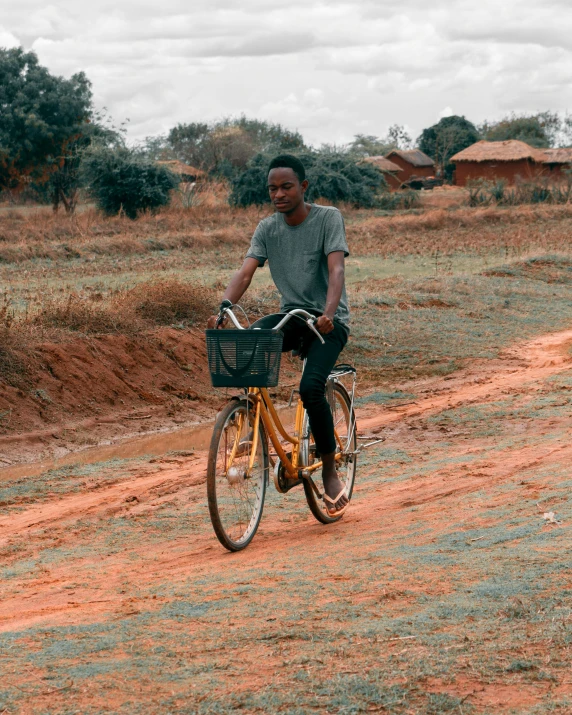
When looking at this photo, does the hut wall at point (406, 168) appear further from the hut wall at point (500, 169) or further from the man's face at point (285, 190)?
the man's face at point (285, 190)

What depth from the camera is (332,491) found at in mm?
5848

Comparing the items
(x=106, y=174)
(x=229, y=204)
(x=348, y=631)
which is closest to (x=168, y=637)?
(x=348, y=631)

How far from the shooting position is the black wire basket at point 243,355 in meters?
4.84

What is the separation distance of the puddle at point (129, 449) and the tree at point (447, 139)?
204 ft

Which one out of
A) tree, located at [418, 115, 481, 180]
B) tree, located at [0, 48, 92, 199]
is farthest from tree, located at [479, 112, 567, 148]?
tree, located at [0, 48, 92, 199]

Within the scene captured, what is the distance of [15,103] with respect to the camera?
42125 mm

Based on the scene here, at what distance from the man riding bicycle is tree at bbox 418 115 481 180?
65963 mm

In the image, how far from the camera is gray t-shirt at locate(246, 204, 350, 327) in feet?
17.7

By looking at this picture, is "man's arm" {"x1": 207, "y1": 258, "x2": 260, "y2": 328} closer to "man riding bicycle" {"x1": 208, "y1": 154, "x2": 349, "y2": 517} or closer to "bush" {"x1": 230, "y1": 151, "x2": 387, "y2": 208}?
"man riding bicycle" {"x1": 208, "y1": 154, "x2": 349, "y2": 517}

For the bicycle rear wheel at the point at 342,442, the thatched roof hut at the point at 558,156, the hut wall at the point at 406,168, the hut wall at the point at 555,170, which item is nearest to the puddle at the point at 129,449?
the bicycle rear wheel at the point at 342,442

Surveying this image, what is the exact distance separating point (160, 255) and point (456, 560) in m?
23.2

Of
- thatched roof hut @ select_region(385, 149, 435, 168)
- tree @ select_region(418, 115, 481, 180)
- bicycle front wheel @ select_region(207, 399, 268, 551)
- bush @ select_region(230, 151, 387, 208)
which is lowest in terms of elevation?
bicycle front wheel @ select_region(207, 399, 268, 551)

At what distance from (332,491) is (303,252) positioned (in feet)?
4.79

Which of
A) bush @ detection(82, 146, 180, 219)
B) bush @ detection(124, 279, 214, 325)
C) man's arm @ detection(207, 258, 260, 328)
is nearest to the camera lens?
man's arm @ detection(207, 258, 260, 328)
